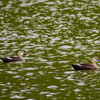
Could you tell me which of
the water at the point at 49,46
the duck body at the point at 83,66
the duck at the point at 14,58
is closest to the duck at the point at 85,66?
the duck body at the point at 83,66

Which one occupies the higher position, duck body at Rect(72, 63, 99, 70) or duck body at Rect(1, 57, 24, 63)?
duck body at Rect(1, 57, 24, 63)

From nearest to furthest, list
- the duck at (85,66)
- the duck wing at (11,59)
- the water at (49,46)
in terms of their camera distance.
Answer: the water at (49,46)
the duck at (85,66)
the duck wing at (11,59)

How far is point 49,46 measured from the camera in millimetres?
39656

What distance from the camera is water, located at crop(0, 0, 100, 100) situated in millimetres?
28484

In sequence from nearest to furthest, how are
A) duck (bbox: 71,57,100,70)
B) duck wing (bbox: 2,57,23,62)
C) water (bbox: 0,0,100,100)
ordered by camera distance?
1. water (bbox: 0,0,100,100)
2. duck (bbox: 71,57,100,70)
3. duck wing (bbox: 2,57,23,62)

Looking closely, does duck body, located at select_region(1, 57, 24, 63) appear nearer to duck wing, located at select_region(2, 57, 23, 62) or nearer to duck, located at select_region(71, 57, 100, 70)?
duck wing, located at select_region(2, 57, 23, 62)

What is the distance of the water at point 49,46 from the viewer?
2848 cm

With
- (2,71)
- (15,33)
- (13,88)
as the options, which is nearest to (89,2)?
(15,33)

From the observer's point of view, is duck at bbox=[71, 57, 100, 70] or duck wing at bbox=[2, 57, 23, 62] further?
duck wing at bbox=[2, 57, 23, 62]

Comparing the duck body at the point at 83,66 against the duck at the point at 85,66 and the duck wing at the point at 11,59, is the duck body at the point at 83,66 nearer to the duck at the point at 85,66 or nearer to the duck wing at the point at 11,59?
the duck at the point at 85,66

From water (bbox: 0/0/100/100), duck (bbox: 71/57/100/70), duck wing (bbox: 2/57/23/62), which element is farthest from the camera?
duck wing (bbox: 2/57/23/62)

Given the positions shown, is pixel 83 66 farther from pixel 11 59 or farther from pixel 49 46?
pixel 49 46

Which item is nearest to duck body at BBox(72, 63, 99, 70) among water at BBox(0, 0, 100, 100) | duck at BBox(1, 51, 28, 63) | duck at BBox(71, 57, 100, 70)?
duck at BBox(71, 57, 100, 70)

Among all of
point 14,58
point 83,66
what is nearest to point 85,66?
point 83,66
